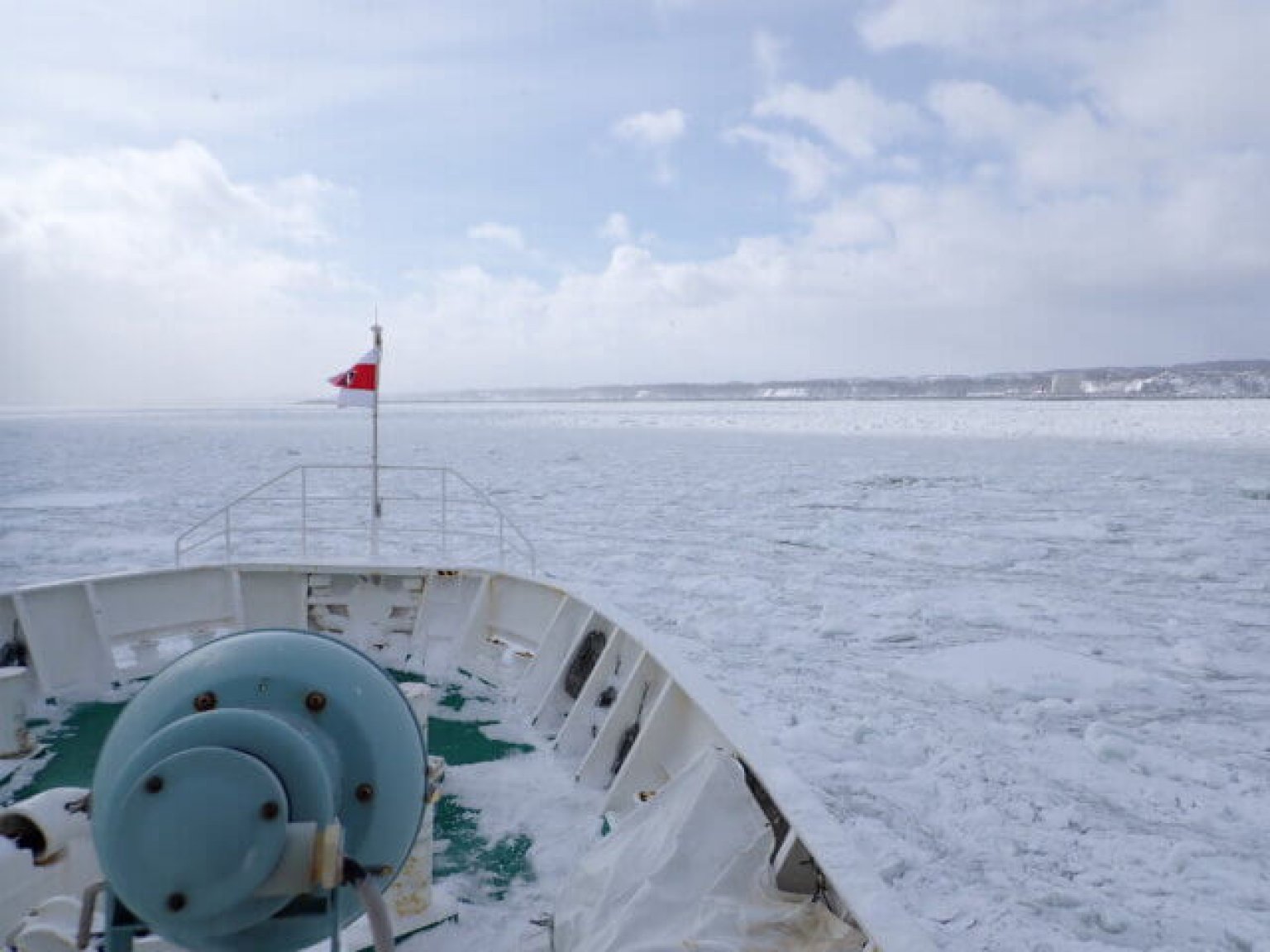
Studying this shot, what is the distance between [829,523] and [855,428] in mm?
27846

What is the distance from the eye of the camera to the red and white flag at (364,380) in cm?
549

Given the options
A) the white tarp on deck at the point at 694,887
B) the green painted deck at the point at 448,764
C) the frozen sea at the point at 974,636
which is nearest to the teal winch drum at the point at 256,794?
the white tarp on deck at the point at 694,887

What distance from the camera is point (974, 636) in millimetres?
6668

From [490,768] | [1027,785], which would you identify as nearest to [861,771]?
[1027,785]

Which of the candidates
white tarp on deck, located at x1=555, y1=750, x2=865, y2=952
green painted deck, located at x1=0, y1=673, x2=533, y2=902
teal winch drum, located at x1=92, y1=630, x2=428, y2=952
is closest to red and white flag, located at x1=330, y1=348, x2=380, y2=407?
green painted deck, located at x1=0, y1=673, x2=533, y2=902

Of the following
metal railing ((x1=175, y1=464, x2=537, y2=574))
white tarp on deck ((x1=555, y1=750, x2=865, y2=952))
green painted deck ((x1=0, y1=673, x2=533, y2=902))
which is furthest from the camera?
metal railing ((x1=175, y1=464, x2=537, y2=574))

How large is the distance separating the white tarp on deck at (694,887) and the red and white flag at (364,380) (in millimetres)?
3696

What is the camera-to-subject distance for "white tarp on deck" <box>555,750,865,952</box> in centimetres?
198

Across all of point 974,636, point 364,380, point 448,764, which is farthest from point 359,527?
point 448,764

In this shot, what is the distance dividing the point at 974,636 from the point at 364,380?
4733 millimetres

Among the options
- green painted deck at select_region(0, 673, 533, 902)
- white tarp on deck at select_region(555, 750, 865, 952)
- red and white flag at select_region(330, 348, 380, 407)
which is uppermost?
red and white flag at select_region(330, 348, 380, 407)

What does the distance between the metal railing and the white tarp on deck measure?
3.33 m

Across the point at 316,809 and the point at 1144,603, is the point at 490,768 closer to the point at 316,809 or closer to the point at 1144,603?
the point at 316,809

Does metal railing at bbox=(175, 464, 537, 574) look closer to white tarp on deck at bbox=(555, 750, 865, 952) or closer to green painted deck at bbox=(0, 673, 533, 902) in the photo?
green painted deck at bbox=(0, 673, 533, 902)
